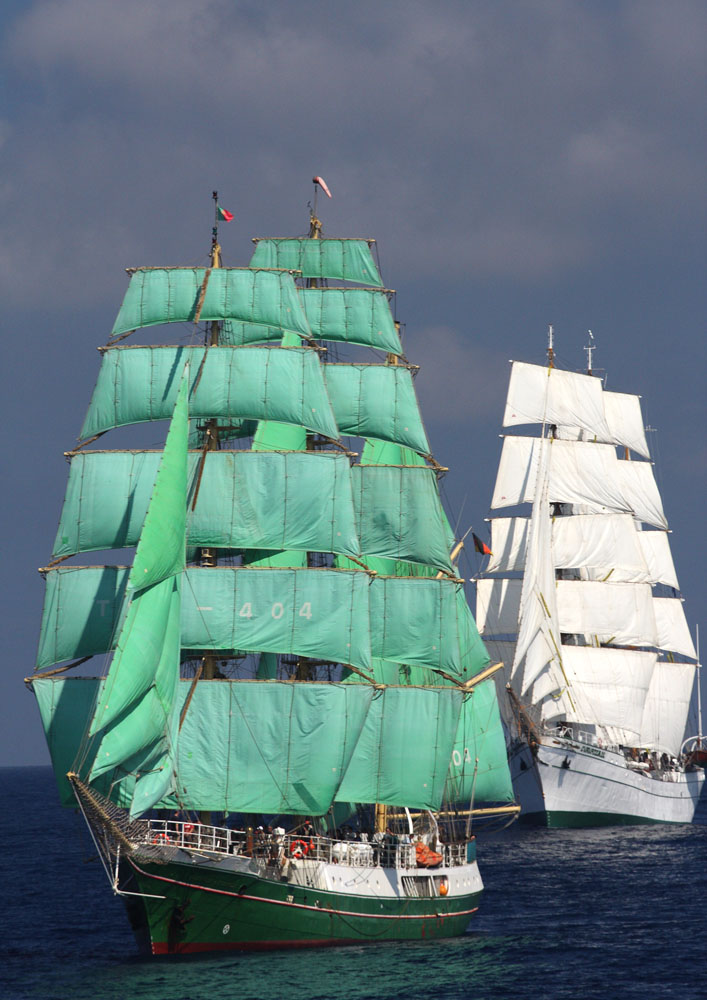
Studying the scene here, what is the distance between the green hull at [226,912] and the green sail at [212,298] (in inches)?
857

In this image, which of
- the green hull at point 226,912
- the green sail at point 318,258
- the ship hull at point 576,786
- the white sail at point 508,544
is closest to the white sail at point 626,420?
the white sail at point 508,544

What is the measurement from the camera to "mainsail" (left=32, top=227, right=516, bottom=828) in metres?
45.0

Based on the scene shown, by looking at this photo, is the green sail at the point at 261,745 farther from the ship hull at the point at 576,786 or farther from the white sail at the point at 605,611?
the white sail at the point at 605,611

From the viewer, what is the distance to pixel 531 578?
9288 centimetres

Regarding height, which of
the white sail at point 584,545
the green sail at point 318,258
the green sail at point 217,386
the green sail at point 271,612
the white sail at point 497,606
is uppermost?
the green sail at point 318,258

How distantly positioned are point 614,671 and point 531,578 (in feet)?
40.5

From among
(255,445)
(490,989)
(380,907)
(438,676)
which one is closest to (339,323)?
(255,445)

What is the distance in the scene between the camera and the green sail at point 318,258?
67.5 metres

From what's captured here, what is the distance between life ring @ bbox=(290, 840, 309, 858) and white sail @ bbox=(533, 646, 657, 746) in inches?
2116

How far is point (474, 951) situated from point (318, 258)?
31.7 m

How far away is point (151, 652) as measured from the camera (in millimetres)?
42156

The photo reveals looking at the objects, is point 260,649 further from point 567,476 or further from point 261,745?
point 567,476

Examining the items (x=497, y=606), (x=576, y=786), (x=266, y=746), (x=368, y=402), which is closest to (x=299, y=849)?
(x=266, y=746)

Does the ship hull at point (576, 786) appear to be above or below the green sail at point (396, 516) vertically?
below
